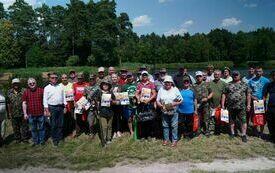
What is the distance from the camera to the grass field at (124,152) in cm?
974

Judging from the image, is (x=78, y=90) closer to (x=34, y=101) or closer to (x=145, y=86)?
(x=34, y=101)

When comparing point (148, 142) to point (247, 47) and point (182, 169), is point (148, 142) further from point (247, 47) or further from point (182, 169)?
point (247, 47)

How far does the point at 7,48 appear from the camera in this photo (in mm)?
72625

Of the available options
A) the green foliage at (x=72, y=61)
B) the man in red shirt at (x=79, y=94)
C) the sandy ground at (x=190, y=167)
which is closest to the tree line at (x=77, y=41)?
the green foliage at (x=72, y=61)

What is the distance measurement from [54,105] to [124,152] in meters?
2.54

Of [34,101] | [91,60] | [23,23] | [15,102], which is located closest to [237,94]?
[34,101]

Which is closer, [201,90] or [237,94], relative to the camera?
[237,94]

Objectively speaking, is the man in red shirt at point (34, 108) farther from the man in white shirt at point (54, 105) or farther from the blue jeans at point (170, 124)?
the blue jeans at point (170, 124)

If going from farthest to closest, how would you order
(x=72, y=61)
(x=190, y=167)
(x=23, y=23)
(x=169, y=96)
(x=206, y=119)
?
1. (x=23, y=23)
2. (x=72, y=61)
3. (x=206, y=119)
4. (x=169, y=96)
5. (x=190, y=167)

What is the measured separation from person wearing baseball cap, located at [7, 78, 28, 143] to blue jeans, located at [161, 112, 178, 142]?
427 centimetres

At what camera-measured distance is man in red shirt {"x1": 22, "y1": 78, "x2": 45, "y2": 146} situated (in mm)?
11453

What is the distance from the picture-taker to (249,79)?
12.3 meters

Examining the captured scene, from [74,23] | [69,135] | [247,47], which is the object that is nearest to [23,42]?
[74,23]

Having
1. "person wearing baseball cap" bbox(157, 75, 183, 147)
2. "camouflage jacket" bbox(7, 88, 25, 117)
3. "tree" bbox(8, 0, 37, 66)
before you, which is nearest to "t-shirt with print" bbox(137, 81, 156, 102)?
"person wearing baseball cap" bbox(157, 75, 183, 147)
